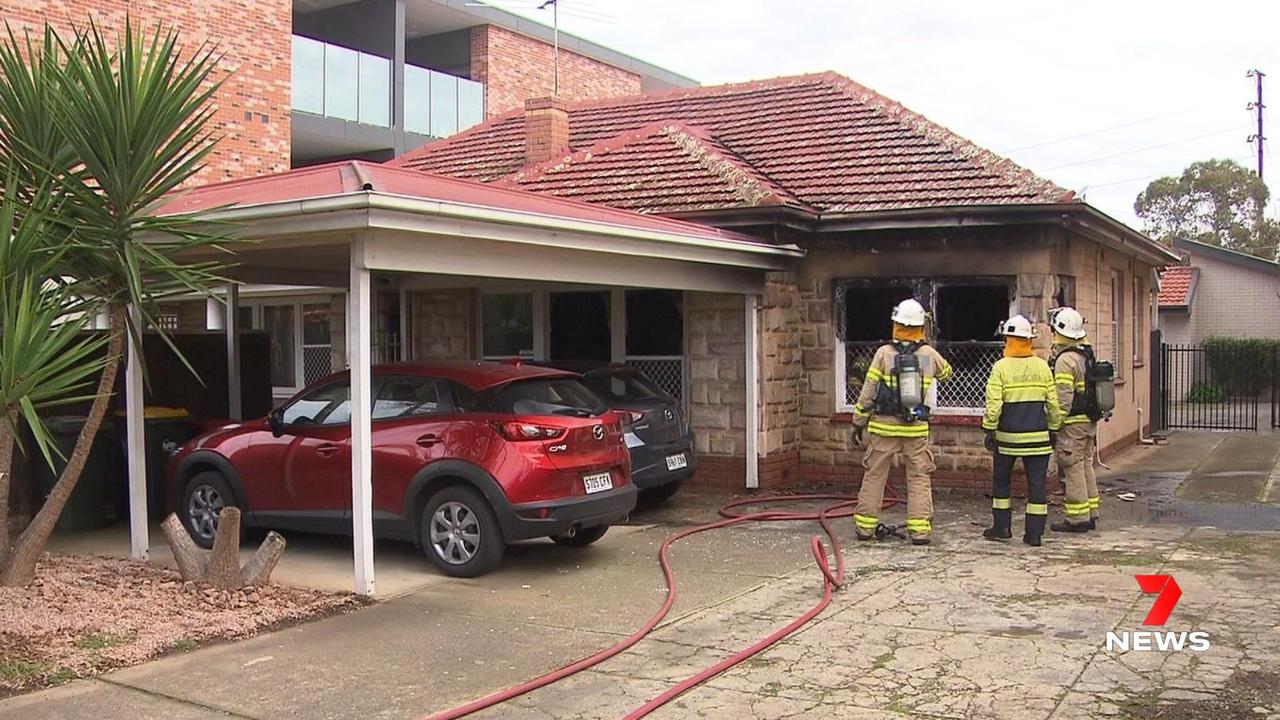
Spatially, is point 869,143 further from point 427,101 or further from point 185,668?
point 427,101

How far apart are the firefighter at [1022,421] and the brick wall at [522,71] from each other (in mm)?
20563

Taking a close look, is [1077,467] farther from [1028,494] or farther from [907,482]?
[907,482]

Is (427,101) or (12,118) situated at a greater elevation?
(427,101)

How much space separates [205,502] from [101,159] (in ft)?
10.3

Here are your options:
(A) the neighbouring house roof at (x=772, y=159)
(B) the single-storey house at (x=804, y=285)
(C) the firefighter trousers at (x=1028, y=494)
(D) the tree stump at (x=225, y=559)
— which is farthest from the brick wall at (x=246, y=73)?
(C) the firefighter trousers at (x=1028, y=494)

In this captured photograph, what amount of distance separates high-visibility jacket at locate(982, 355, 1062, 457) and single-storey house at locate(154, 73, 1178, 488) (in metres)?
2.44

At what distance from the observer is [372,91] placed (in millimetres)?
24984

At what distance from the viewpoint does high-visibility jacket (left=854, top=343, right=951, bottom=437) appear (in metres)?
9.16

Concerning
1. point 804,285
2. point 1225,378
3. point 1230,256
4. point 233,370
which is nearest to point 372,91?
point 233,370

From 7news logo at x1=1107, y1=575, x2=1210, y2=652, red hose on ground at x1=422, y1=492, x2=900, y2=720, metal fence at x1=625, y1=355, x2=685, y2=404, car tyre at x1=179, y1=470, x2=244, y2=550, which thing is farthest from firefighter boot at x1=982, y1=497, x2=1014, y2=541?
car tyre at x1=179, y1=470, x2=244, y2=550

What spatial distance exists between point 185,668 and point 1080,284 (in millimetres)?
10079

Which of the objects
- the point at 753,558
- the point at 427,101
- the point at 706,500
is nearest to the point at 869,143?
the point at 706,500

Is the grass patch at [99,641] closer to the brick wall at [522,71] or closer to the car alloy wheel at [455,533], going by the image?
the car alloy wheel at [455,533]

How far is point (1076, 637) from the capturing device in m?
6.23
